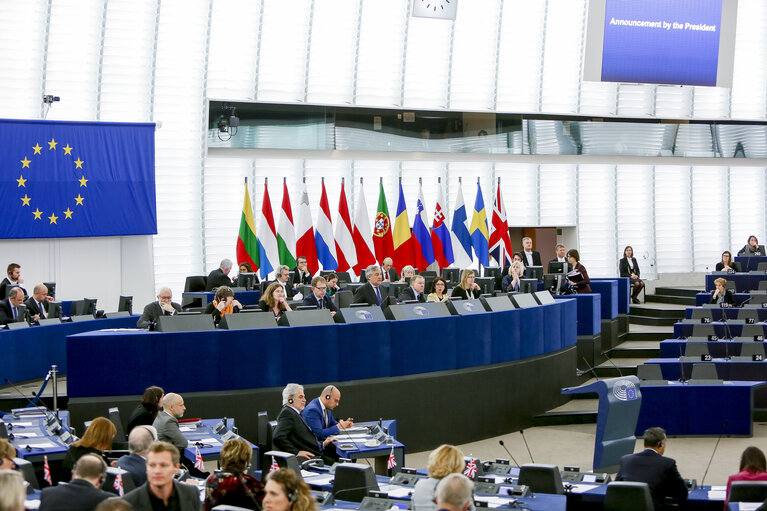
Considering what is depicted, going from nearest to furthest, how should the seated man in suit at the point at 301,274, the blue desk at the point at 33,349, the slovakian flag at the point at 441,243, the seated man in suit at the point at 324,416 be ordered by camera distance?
the seated man in suit at the point at 324,416 < the blue desk at the point at 33,349 < the seated man in suit at the point at 301,274 < the slovakian flag at the point at 441,243

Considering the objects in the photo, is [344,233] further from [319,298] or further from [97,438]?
[97,438]

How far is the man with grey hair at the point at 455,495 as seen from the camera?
203 inches

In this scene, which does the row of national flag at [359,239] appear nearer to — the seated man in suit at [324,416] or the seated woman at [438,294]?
the seated woman at [438,294]

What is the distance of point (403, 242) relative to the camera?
19750mm

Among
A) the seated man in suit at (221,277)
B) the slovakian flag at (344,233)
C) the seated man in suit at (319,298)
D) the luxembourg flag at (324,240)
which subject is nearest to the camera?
the seated man in suit at (319,298)

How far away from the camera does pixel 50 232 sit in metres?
18.6

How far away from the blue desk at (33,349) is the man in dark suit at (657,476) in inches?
348

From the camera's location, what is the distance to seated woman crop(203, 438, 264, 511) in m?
6.21

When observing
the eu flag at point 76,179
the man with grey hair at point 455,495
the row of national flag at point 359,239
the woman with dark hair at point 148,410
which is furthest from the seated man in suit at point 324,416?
the eu flag at point 76,179

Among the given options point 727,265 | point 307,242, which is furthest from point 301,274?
point 727,265

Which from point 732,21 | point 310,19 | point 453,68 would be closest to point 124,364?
point 310,19

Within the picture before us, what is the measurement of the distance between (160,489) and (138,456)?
131 centimetres

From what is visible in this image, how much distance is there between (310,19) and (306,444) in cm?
1429

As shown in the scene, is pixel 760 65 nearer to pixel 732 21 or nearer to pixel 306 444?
pixel 732 21
